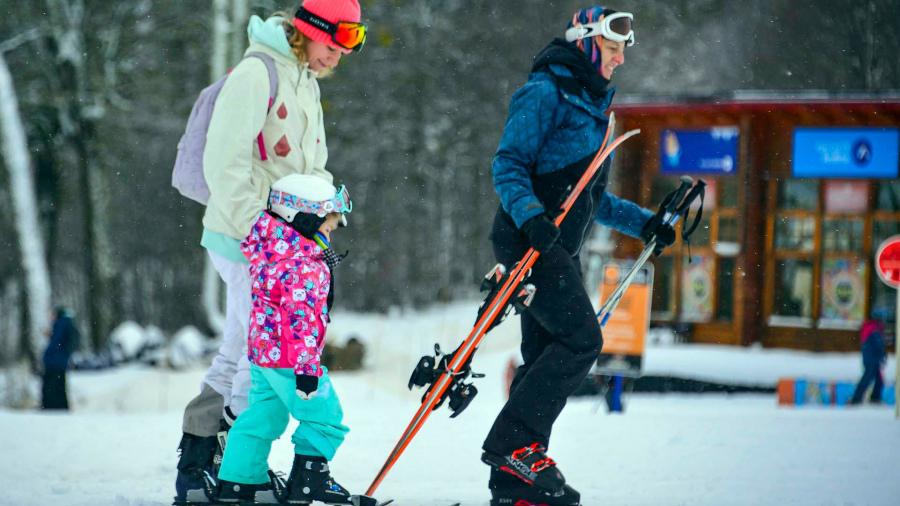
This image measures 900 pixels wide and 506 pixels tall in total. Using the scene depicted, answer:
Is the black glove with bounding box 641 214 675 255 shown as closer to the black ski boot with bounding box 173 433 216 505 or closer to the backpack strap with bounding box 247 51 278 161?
the backpack strap with bounding box 247 51 278 161

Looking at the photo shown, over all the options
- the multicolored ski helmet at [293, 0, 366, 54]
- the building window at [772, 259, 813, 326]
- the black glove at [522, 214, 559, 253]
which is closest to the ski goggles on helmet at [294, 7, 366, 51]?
the multicolored ski helmet at [293, 0, 366, 54]

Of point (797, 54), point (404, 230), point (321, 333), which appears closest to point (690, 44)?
point (797, 54)

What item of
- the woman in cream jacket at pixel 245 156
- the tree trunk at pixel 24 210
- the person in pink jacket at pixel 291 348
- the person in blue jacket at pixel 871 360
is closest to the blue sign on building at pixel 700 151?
the person in blue jacket at pixel 871 360

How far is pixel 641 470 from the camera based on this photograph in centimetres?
488

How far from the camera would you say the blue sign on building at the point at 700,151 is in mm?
16781

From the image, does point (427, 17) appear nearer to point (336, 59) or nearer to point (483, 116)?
point (483, 116)

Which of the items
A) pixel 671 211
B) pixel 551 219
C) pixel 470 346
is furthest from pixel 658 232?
pixel 470 346

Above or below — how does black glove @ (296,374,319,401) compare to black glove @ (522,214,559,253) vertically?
below

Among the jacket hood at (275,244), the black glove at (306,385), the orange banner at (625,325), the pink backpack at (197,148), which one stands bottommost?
the orange banner at (625,325)

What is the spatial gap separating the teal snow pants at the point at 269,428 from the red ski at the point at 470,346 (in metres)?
0.26

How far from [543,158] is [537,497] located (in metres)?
1.14

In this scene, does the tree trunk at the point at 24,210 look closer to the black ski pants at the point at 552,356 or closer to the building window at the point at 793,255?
the building window at the point at 793,255

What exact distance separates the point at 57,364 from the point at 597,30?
9081 mm

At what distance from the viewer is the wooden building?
16.3 m
